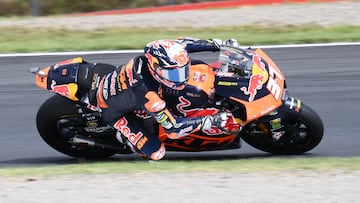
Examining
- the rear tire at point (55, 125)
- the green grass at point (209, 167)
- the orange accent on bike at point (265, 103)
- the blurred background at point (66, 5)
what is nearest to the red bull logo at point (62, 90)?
the rear tire at point (55, 125)

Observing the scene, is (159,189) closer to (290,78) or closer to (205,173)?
(205,173)

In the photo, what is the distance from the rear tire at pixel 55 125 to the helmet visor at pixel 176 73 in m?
1.08

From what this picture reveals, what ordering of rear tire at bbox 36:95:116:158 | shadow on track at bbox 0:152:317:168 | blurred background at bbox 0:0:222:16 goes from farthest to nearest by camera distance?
blurred background at bbox 0:0:222:16 < shadow on track at bbox 0:152:317:168 < rear tire at bbox 36:95:116:158

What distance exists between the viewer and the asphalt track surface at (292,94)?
8.34m

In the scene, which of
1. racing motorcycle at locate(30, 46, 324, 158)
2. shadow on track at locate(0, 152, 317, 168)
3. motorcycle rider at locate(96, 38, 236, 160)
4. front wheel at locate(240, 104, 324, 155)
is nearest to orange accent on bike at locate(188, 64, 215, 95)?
racing motorcycle at locate(30, 46, 324, 158)

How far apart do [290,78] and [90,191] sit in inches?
193

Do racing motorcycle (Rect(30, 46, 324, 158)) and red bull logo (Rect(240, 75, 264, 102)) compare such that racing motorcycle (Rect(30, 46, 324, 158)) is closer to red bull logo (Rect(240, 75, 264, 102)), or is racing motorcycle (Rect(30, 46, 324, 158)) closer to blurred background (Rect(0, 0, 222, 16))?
red bull logo (Rect(240, 75, 264, 102))

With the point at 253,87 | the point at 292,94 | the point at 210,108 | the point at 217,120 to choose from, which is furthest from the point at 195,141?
the point at 292,94

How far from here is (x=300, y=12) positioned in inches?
561

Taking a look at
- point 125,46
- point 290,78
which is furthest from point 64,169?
point 125,46

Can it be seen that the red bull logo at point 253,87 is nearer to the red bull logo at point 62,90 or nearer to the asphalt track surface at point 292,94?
the asphalt track surface at point 292,94

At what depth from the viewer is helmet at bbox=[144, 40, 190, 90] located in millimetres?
7121

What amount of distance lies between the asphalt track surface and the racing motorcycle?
1.03ft

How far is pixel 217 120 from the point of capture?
7223mm
